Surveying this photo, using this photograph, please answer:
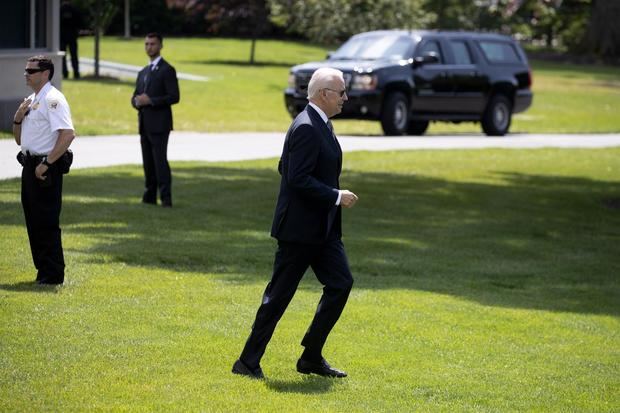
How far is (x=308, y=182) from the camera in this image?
26.1ft

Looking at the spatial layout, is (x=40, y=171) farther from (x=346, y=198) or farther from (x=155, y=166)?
(x=155, y=166)

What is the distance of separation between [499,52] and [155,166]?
1653 cm

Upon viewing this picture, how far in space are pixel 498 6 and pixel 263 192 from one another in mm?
47312

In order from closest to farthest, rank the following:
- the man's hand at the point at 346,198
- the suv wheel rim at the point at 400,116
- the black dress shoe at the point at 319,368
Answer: the man's hand at the point at 346,198 < the black dress shoe at the point at 319,368 < the suv wheel rim at the point at 400,116

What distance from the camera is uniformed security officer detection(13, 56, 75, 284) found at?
1056cm

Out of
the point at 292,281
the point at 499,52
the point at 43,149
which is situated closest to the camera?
the point at 292,281

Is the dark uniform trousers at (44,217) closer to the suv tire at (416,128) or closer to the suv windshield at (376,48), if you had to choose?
the suv windshield at (376,48)

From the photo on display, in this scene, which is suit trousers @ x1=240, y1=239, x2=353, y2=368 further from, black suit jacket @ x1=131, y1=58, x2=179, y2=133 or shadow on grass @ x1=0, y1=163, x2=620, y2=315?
black suit jacket @ x1=131, y1=58, x2=179, y2=133

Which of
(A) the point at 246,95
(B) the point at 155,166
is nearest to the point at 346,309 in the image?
(B) the point at 155,166

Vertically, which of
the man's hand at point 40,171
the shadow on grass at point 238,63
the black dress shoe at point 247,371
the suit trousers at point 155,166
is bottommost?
the shadow on grass at point 238,63

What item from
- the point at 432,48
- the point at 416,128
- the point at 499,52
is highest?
the point at 432,48

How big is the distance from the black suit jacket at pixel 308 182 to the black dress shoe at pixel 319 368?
2.69ft

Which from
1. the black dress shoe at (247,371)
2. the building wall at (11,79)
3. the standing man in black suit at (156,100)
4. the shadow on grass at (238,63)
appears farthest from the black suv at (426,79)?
the black dress shoe at (247,371)

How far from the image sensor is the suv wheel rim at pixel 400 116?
92.9 ft
